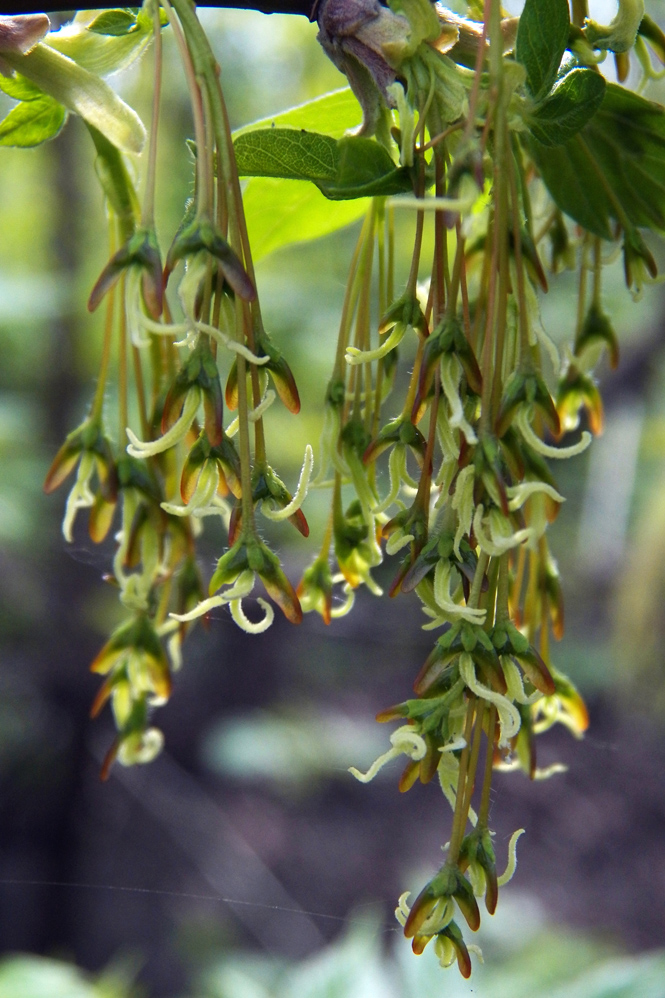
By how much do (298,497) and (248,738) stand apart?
237 cm

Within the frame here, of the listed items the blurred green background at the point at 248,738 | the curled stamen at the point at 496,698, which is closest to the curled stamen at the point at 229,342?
the curled stamen at the point at 496,698

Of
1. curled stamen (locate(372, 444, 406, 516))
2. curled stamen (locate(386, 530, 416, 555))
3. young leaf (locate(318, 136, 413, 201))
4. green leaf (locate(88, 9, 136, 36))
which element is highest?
green leaf (locate(88, 9, 136, 36))

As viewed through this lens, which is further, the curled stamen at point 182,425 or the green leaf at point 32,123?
the green leaf at point 32,123

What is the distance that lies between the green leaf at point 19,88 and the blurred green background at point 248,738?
61.4 inches

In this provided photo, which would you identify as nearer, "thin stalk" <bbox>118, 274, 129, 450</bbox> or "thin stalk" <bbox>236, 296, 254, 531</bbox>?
"thin stalk" <bbox>236, 296, 254, 531</bbox>

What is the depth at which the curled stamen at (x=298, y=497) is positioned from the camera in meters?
0.32

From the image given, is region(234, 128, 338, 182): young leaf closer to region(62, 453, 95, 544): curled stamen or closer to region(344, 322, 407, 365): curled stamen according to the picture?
Result: region(344, 322, 407, 365): curled stamen

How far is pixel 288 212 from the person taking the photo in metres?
0.52

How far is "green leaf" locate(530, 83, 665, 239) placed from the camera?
42cm

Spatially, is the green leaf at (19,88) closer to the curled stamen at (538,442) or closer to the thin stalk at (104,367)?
the thin stalk at (104,367)

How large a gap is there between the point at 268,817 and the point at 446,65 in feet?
8.38

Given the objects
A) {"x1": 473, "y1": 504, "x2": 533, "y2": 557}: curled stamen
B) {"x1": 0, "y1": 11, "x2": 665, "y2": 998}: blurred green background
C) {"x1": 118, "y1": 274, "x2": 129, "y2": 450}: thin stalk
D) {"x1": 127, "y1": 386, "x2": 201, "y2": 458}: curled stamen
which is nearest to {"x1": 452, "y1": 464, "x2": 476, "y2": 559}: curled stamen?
{"x1": 473, "y1": 504, "x2": 533, "y2": 557}: curled stamen

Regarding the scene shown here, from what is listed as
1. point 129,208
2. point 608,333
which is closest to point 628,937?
point 608,333

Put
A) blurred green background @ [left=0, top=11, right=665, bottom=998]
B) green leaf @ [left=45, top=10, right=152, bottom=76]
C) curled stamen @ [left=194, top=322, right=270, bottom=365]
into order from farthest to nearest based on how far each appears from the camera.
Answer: blurred green background @ [left=0, top=11, right=665, bottom=998], green leaf @ [left=45, top=10, right=152, bottom=76], curled stamen @ [left=194, top=322, right=270, bottom=365]
